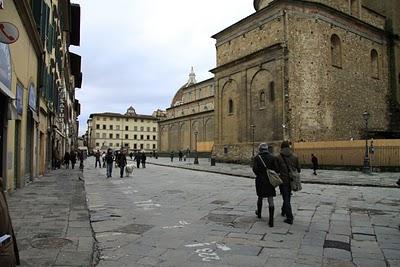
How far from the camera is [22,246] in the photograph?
5.77 metres

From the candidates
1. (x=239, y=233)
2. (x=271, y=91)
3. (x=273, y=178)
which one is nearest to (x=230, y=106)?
(x=271, y=91)

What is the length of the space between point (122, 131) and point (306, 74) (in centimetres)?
8386

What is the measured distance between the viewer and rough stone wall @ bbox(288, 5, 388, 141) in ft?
110

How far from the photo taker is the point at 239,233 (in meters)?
7.05

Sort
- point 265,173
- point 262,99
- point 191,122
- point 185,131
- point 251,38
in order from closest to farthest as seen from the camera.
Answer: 1. point 265,173
2. point 262,99
3. point 251,38
4. point 191,122
5. point 185,131

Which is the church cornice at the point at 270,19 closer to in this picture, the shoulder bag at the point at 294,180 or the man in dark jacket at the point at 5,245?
the shoulder bag at the point at 294,180

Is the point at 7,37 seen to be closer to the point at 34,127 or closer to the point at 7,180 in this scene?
the point at 7,180

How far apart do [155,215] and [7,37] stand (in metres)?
4.66

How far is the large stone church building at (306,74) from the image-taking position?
3388 centimetres

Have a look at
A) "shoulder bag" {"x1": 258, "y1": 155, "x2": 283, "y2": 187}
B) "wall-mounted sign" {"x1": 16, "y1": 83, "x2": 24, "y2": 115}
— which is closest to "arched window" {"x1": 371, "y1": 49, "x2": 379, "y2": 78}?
"wall-mounted sign" {"x1": 16, "y1": 83, "x2": 24, "y2": 115}

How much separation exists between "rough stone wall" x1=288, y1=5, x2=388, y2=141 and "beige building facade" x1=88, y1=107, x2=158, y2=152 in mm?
73021

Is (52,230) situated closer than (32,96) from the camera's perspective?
Yes

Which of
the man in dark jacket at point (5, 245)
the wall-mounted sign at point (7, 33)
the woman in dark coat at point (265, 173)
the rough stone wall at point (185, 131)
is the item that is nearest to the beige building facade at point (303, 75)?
the rough stone wall at point (185, 131)

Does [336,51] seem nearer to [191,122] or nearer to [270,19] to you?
[270,19]
